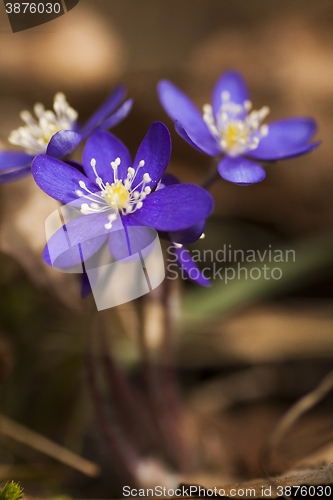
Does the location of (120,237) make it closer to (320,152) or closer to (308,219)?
(308,219)

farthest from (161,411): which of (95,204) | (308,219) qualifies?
(308,219)

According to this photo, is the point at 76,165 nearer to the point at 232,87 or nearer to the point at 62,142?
the point at 62,142

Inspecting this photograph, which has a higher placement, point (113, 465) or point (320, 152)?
point (320, 152)

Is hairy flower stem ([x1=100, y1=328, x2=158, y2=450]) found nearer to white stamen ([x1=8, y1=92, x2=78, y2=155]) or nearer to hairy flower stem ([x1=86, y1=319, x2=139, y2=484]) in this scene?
hairy flower stem ([x1=86, y1=319, x2=139, y2=484])

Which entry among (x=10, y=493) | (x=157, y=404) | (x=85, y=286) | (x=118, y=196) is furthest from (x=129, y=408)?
(x=118, y=196)

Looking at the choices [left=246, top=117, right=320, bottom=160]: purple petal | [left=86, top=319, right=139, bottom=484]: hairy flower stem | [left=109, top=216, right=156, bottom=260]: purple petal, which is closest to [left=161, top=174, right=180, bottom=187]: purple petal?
[left=109, top=216, right=156, bottom=260]: purple petal

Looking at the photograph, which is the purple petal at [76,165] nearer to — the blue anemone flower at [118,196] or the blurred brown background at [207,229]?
the blue anemone flower at [118,196]

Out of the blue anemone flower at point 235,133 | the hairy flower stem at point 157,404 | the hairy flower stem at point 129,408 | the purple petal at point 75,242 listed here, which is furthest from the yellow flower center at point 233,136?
the hairy flower stem at point 129,408
